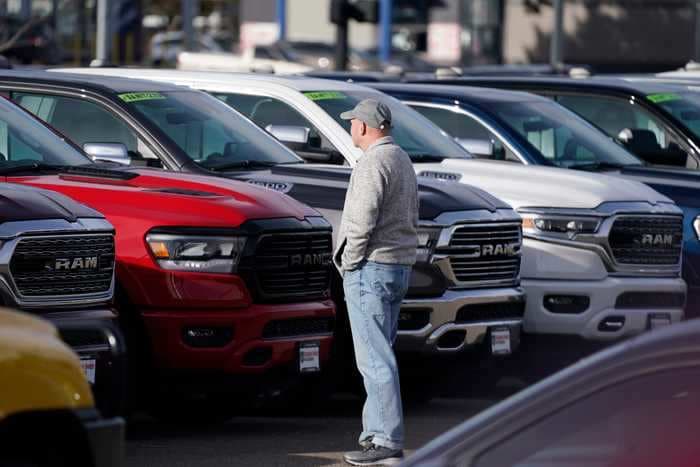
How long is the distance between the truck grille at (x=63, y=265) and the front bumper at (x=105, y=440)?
107 inches

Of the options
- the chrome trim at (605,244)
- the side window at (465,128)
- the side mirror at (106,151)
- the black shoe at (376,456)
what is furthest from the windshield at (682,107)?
the black shoe at (376,456)

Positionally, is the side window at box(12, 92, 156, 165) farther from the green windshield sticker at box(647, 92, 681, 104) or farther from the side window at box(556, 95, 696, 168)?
the green windshield sticker at box(647, 92, 681, 104)

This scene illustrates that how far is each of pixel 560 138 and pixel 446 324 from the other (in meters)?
3.74

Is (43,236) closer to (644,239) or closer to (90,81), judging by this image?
Result: (90,81)

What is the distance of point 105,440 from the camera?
5.06m

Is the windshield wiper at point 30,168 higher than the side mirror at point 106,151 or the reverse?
higher

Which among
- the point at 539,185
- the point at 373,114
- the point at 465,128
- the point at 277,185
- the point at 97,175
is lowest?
the point at 539,185

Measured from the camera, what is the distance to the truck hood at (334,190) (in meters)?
10.1

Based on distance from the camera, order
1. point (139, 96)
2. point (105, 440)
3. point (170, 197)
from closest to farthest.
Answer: point (105, 440) < point (170, 197) < point (139, 96)

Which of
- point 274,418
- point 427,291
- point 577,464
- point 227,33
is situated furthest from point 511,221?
point 227,33

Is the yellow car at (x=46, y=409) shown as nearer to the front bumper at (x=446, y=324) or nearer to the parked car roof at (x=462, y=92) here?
the front bumper at (x=446, y=324)

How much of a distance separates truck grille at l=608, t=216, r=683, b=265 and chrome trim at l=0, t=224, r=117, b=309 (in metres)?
4.44

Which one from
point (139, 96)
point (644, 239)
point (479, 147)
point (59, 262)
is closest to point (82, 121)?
point (139, 96)

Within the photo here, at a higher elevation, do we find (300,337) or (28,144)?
(28,144)
